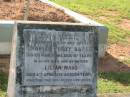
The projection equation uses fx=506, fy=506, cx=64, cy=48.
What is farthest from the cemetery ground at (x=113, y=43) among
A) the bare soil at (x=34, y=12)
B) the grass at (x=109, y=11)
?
the bare soil at (x=34, y=12)

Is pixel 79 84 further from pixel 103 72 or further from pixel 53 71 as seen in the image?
pixel 103 72

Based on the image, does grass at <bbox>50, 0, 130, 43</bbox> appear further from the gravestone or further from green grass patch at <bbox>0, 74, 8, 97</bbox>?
the gravestone

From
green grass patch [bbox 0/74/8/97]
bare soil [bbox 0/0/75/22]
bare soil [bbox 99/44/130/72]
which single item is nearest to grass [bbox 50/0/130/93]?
bare soil [bbox 99/44/130/72]

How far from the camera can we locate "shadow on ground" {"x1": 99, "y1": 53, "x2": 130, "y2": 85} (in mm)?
8578

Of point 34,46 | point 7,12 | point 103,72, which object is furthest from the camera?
point 7,12

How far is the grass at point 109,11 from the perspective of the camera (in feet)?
38.1

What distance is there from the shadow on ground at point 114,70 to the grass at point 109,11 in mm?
1431

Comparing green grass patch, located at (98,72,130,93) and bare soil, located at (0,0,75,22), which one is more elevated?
bare soil, located at (0,0,75,22)

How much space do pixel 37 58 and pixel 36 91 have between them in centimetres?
41

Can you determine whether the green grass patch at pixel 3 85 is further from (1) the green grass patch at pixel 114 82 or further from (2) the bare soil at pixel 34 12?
(2) the bare soil at pixel 34 12

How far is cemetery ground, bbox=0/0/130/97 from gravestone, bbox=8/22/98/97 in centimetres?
126

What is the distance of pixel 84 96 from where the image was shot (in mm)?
6406

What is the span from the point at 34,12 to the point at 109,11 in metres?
4.18

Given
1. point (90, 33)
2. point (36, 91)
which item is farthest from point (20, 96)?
point (90, 33)
